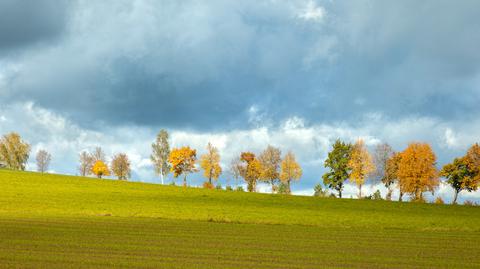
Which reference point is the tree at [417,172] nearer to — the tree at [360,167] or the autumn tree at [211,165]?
the tree at [360,167]

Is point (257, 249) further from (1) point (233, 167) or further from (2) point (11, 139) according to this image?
(2) point (11, 139)

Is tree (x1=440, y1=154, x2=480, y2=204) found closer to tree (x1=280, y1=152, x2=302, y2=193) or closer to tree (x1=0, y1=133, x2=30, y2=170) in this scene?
tree (x1=280, y1=152, x2=302, y2=193)

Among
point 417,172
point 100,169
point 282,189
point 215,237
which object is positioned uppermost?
point 100,169

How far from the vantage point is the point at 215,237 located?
3052 cm

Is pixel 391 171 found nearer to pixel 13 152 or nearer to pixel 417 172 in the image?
pixel 417 172

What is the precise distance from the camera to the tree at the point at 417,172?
291 ft

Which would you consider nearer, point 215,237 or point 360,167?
point 215,237

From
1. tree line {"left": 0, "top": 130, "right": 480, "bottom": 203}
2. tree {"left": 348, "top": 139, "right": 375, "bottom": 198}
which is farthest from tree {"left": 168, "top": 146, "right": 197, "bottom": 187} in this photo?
tree {"left": 348, "top": 139, "right": 375, "bottom": 198}

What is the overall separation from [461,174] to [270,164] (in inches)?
1481

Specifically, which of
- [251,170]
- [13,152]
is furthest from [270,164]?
[13,152]

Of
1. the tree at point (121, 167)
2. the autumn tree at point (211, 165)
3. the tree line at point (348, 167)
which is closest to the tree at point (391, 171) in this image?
the tree line at point (348, 167)

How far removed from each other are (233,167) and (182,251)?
313 feet

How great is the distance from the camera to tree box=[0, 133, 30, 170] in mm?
139625

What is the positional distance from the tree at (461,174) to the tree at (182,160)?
5068 centimetres
